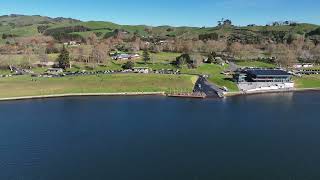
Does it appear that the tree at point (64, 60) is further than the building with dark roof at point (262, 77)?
Yes

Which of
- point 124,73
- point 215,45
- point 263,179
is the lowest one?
point 263,179

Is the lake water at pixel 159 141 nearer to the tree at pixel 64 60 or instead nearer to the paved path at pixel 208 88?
the paved path at pixel 208 88

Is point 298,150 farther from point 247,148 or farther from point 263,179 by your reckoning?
point 263,179

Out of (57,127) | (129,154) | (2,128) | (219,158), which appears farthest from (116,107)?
(219,158)

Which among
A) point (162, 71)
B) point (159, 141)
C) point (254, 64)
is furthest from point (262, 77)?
point (159, 141)

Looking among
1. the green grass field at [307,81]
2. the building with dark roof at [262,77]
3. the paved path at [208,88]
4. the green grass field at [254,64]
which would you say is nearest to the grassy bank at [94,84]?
the paved path at [208,88]

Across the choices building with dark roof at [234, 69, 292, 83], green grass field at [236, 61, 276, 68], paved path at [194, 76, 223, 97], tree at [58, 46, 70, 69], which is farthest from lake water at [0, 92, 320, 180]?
green grass field at [236, 61, 276, 68]
